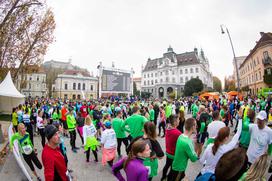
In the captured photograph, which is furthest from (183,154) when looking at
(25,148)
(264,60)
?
(264,60)

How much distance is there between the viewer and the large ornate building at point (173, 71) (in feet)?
227

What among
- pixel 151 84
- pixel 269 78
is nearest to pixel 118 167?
pixel 269 78

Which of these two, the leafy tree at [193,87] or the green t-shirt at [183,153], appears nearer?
the green t-shirt at [183,153]

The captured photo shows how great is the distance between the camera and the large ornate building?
227ft

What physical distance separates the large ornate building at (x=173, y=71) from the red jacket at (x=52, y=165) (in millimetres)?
65273

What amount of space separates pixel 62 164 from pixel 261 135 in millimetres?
4226

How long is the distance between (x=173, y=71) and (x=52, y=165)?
3001 inches

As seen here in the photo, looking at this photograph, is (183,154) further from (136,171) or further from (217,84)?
(217,84)

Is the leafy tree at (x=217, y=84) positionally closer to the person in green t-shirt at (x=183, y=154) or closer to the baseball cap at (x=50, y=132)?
the person in green t-shirt at (x=183, y=154)

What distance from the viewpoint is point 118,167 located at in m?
2.52

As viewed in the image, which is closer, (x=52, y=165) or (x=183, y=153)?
(x=52, y=165)

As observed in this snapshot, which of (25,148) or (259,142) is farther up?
(259,142)

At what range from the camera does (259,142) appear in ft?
12.4

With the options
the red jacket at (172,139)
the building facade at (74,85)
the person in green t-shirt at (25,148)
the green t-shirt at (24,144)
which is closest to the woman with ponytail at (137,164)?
the red jacket at (172,139)
